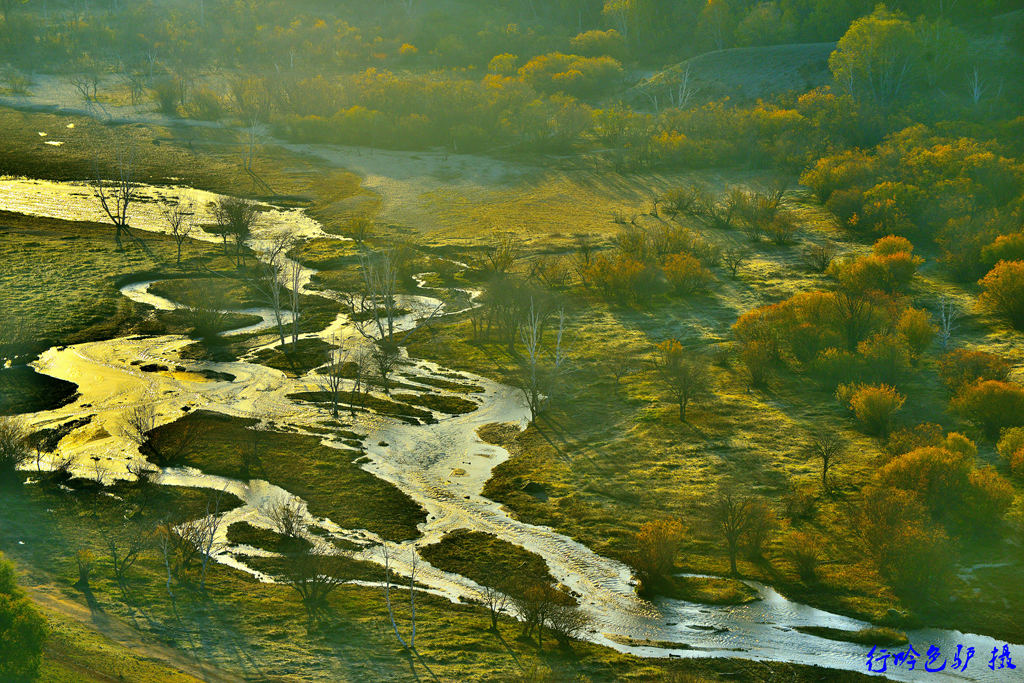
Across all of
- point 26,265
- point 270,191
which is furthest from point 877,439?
point 270,191

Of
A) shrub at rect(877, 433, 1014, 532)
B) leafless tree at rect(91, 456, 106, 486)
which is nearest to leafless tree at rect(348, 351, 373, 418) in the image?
leafless tree at rect(91, 456, 106, 486)

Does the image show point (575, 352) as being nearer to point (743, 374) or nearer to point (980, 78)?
point (743, 374)

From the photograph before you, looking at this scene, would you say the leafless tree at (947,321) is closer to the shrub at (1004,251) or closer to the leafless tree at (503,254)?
the shrub at (1004,251)

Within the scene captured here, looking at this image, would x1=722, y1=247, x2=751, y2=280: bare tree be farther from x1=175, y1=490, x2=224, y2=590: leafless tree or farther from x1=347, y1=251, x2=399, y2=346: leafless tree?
x1=175, y1=490, x2=224, y2=590: leafless tree

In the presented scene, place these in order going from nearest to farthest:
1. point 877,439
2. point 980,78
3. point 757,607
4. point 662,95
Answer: point 757,607 < point 877,439 < point 980,78 < point 662,95

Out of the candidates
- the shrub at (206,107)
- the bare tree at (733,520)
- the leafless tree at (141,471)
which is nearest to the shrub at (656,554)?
the bare tree at (733,520)

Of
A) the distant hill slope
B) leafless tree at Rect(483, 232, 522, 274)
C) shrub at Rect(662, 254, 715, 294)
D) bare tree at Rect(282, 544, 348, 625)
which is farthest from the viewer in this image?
the distant hill slope

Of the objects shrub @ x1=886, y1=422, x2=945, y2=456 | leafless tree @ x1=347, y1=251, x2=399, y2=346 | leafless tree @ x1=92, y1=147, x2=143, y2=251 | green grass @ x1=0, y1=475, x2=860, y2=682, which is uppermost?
leafless tree @ x1=92, y1=147, x2=143, y2=251
